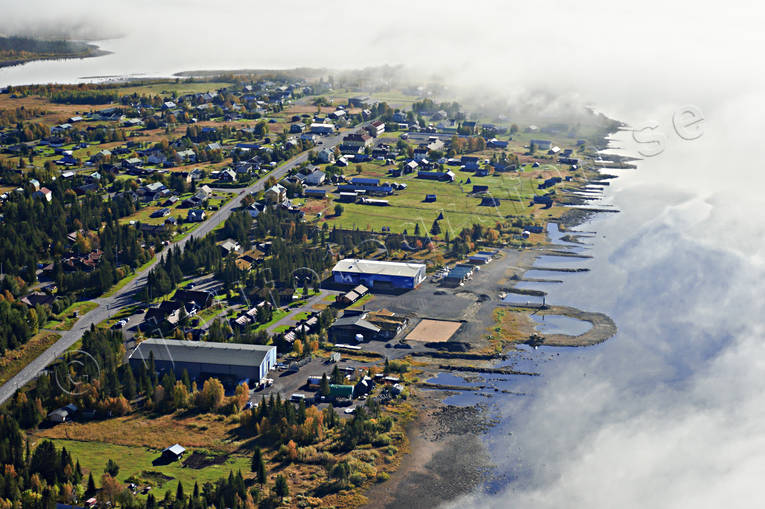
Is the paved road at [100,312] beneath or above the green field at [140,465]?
above

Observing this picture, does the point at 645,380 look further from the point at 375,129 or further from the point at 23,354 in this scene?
the point at 375,129

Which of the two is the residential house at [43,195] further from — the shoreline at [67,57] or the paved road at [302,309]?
the shoreline at [67,57]

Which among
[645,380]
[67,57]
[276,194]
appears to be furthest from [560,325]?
[67,57]

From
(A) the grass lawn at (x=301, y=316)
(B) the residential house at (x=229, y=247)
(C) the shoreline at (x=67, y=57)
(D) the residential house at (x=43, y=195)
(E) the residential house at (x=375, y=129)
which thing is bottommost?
(A) the grass lawn at (x=301, y=316)

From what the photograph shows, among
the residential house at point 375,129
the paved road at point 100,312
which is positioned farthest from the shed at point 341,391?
the residential house at point 375,129

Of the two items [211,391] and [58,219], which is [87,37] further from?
[211,391]

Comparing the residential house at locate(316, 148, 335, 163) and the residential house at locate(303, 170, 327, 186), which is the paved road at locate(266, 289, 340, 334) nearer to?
the residential house at locate(303, 170, 327, 186)

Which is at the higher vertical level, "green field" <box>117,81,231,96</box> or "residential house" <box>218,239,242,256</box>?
"green field" <box>117,81,231,96</box>

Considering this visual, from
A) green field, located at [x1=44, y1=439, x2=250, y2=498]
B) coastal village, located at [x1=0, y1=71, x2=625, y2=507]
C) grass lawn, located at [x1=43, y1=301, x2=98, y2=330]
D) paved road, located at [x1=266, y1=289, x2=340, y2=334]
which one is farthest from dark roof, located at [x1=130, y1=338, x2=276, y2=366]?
grass lawn, located at [x1=43, y1=301, x2=98, y2=330]
